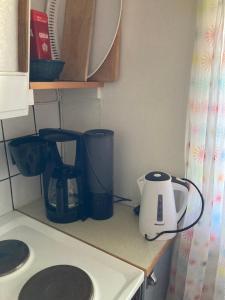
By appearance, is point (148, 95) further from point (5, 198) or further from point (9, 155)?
point (5, 198)

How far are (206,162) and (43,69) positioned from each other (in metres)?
0.63

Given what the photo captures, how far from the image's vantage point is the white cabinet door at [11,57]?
2.19 feet

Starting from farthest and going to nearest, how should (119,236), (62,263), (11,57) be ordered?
(119,236) → (62,263) → (11,57)

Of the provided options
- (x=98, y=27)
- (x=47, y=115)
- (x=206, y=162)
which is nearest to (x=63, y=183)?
(x=47, y=115)

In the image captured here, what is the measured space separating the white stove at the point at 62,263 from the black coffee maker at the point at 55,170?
0.09 metres

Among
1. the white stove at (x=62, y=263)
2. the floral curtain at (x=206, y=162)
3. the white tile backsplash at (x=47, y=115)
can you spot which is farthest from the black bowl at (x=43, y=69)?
the white stove at (x=62, y=263)

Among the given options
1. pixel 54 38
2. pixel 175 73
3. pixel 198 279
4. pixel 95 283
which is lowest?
pixel 198 279

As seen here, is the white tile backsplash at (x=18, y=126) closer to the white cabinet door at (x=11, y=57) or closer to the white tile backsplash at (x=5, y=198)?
the white tile backsplash at (x=5, y=198)

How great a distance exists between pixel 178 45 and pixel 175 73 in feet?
0.31

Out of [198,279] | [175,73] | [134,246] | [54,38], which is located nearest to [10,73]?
[54,38]

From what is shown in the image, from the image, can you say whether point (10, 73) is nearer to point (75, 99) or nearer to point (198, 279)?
point (75, 99)

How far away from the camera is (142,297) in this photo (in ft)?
2.73

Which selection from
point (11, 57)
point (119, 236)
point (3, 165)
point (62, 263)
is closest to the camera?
point (11, 57)

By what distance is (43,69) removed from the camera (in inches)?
33.0
